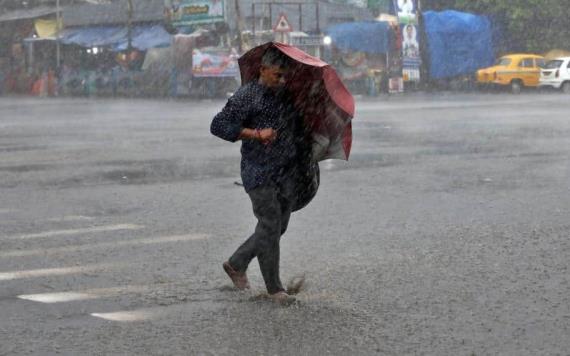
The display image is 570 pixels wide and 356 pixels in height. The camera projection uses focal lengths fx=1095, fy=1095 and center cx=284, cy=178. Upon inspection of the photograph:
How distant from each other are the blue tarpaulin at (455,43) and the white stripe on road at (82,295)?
4125 cm

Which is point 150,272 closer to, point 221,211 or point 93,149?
point 221,211

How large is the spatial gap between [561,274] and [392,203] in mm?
3815

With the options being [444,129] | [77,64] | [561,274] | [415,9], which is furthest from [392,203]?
[77,64]

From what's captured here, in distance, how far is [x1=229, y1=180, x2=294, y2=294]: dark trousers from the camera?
659 centimetres

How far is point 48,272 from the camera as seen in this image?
772 cm

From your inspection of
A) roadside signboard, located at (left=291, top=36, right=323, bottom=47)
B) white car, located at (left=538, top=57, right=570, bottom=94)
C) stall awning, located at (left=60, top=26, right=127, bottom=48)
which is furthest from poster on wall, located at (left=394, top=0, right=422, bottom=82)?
stall awning, located at (left=60, top=26, right=127, bottom=48)

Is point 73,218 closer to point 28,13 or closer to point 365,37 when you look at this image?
point 365,37

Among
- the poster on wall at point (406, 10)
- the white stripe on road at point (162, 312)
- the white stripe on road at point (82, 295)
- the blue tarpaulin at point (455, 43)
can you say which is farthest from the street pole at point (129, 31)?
the white stripe on road at point (162, 312)

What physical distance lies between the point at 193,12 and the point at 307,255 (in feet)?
134

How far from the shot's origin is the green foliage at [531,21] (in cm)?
5031

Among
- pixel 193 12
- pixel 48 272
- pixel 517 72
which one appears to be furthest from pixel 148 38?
pixel 48 272

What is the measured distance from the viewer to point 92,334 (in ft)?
19.3

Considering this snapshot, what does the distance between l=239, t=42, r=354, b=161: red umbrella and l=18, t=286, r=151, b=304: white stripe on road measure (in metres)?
1.52

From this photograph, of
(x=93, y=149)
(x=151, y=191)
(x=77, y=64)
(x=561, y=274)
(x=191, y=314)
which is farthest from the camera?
(x=77, y=64)
